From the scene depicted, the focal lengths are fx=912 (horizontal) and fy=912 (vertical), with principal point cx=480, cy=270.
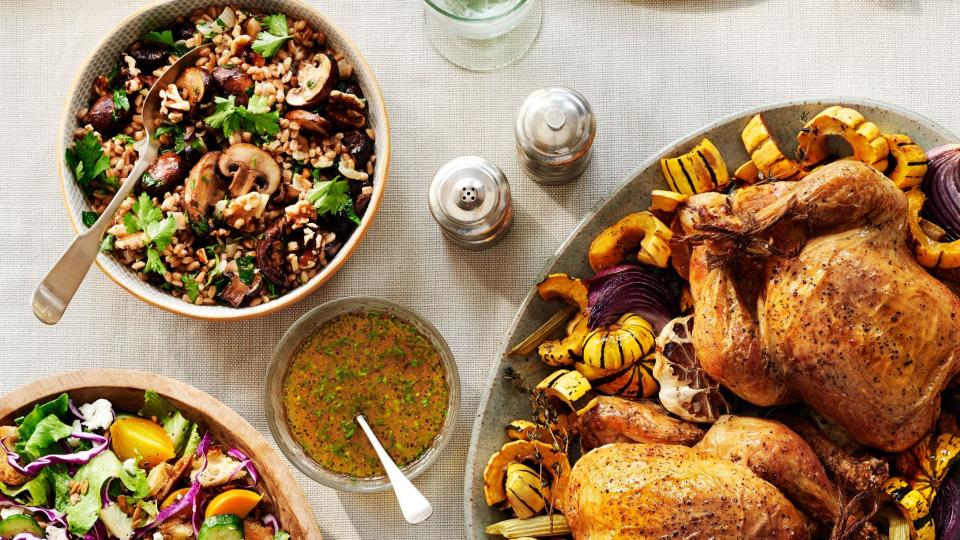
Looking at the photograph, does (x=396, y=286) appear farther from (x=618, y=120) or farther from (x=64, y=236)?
(x=64, y=236)

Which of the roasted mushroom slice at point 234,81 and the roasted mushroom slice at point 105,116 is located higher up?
the roasted mushroom slice at point 234,81

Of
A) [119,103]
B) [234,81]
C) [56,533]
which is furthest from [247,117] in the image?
[56,533]

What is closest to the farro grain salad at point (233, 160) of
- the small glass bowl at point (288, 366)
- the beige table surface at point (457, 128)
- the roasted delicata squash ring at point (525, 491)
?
the small glass bowl at point (288, 366)

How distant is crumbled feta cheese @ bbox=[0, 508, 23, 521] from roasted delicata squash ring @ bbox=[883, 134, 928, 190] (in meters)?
2.05

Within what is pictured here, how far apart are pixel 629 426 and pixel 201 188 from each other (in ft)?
3.57

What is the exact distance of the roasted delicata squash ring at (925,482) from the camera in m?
1.91

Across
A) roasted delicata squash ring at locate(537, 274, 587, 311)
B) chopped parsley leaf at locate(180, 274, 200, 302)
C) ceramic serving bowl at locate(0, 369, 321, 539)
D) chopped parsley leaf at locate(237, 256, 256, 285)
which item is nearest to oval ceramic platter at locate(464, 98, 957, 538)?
roasted delicata squash ring at locate(537, 274, 587, 311)

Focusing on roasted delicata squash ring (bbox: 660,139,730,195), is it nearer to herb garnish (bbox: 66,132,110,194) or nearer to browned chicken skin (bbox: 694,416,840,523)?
browned chicken skin (bbox: 694,416,840,523)

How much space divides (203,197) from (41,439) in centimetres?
64

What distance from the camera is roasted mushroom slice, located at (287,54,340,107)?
2092 mm

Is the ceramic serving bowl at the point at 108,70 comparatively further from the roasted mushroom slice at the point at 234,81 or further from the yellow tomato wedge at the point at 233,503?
the yellow tomato wedge at the point at 233,503

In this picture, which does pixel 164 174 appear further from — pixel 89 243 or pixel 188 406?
pixel 188 406

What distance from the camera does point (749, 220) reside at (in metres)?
1.82

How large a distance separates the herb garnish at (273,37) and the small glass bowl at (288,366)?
0.61 m
